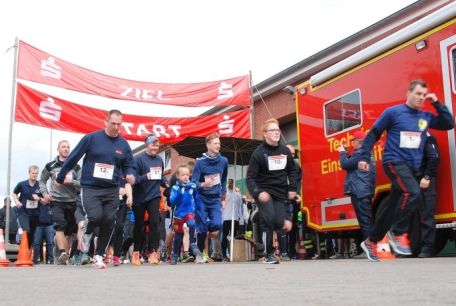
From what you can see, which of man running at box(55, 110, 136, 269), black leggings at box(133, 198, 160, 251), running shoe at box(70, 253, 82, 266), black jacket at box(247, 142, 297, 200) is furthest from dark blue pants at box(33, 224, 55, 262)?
black jacket at box(247, 142, 297, 200)

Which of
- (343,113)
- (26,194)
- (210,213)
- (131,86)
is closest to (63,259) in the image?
(210,213)

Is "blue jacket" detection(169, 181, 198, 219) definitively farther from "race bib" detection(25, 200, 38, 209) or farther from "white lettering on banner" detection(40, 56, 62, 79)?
"white lettering on banner" detection(40, 56, 62, 79)

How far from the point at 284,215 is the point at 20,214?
22.5ft

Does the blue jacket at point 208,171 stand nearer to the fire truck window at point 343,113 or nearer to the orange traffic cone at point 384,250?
the fire truck window at point 343,113

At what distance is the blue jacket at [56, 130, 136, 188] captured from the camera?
282 inches

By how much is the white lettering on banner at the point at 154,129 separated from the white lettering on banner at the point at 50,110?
148 centimetres

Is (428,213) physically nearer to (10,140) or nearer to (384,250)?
(384,250)

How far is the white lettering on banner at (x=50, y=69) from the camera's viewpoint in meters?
12.9

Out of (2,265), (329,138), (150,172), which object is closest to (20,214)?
(2,265)

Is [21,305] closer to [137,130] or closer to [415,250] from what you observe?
[415,250]

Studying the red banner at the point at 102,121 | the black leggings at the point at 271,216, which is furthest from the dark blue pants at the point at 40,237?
the black leggings at the point at 271,216

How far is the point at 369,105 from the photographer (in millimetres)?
8461

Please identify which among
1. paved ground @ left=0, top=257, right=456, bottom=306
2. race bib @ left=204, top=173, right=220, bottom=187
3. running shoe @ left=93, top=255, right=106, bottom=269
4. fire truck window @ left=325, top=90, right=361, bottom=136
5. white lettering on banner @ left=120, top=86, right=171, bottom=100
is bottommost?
paved ground @ left=0, top=257, right=456, bottom=306

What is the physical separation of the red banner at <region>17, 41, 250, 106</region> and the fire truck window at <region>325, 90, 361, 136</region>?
4776mm
